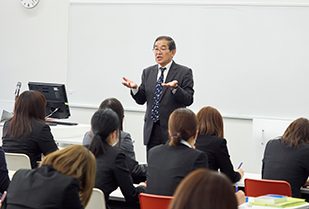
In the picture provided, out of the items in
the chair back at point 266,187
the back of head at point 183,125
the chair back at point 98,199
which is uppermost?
the back of head at point 183,125

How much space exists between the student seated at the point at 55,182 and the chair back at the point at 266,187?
1.52 meters

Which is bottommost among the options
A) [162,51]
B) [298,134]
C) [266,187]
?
[266,187]

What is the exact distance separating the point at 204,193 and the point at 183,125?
1459mm

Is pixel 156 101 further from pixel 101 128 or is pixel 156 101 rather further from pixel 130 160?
pixel 101 128

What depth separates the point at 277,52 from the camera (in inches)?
211

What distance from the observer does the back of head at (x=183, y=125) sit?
7.95ft

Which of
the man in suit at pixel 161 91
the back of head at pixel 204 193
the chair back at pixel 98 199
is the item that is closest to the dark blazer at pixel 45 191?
the chair back at pixel 98 199

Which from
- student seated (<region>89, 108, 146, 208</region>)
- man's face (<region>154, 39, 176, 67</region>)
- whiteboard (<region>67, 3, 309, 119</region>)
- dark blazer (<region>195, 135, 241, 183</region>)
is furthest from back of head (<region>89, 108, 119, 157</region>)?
whiteboard (<region>67, 3, 309, 119</region>)

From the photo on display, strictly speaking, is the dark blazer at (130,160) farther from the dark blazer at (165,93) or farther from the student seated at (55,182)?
the student seated at (55,182)

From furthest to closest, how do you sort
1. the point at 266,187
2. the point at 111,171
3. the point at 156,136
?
the point at 156,136, the point at 266,187, the point at 111,171

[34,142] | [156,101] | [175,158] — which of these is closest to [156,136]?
[156,101]

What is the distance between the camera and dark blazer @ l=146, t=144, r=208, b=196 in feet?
7.52

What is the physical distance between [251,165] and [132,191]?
3.45 meters

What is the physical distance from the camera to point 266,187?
115 inches
